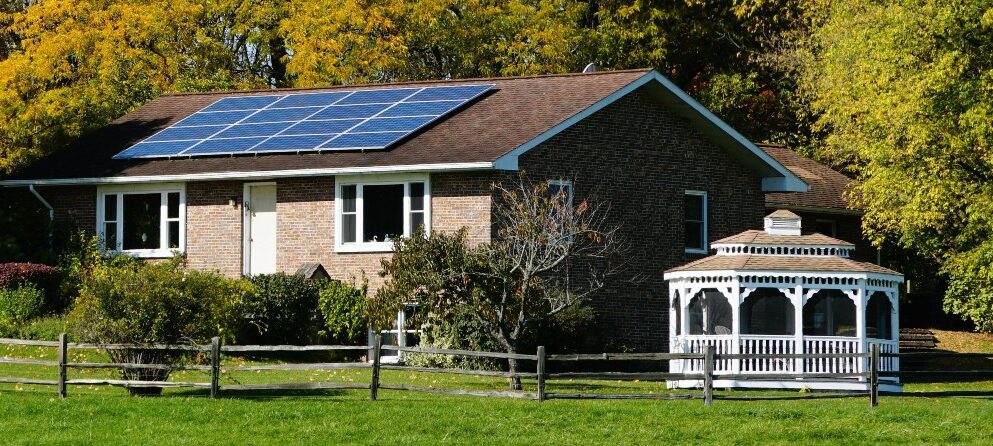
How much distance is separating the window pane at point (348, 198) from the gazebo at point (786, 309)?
24.5 ft

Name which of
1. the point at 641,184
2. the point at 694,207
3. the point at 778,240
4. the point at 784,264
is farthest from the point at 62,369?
the point at 694,207

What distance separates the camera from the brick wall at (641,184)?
36312 millimetres

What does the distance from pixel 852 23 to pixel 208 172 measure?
15.7 m

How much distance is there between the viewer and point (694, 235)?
39.3m

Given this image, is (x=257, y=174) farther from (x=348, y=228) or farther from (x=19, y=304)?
(x=19, y=304)

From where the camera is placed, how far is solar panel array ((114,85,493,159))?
1458 inches

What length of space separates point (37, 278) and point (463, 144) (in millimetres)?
9196

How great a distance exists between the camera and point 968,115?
3588 centimetres

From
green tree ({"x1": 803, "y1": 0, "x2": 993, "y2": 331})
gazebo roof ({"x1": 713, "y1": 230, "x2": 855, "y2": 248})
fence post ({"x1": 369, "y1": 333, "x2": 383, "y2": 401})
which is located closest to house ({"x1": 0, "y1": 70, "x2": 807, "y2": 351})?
green tree ({"x1": 803, "y1": 0, "x2": 993, "y2": 331})

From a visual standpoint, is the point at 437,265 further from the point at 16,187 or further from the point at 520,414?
the point at 16,187

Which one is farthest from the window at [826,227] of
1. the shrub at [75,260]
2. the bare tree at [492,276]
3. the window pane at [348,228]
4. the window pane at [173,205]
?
the shrub at [75,260]

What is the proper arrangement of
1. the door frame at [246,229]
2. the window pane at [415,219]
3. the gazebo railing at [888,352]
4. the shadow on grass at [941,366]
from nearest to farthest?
1. the gazebo railing at [888,352]
2. the window pane at [415,219]
3. the shadow on grass at [941,366]
4. the door frame at [246,229]

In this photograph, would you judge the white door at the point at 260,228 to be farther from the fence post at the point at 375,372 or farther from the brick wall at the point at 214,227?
the fence post at the point at 375,372

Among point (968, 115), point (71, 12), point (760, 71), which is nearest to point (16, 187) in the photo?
point (71, 12)
